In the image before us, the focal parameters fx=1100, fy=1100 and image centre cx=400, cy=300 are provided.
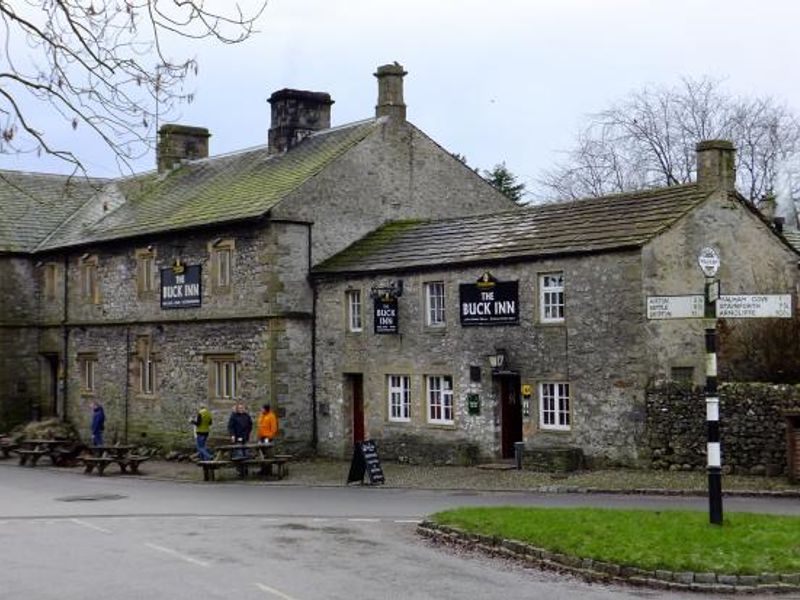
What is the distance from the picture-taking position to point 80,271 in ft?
133

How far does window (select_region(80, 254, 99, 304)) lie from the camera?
1563 inches

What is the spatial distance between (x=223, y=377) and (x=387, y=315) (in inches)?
253

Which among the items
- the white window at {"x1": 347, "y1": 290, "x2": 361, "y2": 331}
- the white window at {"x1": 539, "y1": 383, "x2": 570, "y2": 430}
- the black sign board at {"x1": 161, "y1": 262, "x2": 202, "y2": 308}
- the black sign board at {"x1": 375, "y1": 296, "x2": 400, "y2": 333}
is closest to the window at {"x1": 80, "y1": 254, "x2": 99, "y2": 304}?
the black sign board at {"x1": 161, "y1": 262, "x2": 202, "y2": 308}

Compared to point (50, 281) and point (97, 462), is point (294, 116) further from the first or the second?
point (97, 462)

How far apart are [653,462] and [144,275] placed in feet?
64.9

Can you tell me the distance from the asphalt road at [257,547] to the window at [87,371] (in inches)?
596

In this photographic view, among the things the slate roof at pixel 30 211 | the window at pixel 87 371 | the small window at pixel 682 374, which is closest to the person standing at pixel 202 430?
the window at pixel 87 371

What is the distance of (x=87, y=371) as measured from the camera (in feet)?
132

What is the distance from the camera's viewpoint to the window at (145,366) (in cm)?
3641

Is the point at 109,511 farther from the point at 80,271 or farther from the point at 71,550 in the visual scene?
the point at 80,271

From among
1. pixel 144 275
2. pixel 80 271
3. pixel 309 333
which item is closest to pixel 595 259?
pixel 309 333

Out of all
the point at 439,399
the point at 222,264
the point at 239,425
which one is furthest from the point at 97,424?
the point at 439,399

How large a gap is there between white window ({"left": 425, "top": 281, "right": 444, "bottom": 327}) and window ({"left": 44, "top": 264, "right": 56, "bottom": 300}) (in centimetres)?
1933

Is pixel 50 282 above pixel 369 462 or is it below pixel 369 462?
above
